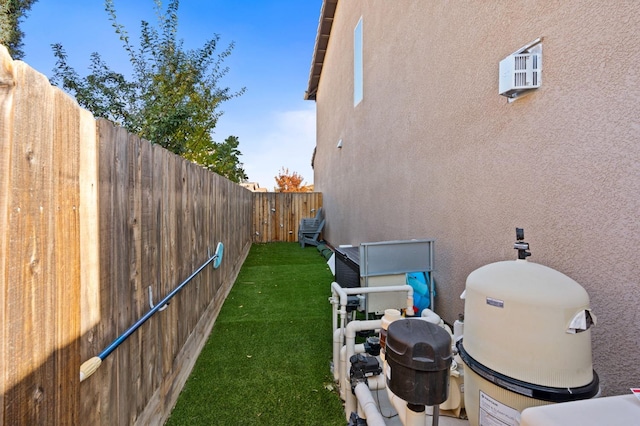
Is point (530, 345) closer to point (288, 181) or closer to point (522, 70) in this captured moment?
point (522, 70)

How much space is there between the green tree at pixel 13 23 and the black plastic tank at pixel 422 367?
32.7ft

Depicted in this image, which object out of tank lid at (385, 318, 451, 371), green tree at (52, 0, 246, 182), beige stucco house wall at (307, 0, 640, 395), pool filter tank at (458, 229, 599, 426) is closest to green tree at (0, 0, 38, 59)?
green tree at (52, 0, 246, 182)

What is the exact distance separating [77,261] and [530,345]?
1.73m

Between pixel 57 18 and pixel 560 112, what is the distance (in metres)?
9.85

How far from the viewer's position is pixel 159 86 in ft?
A: 21.5

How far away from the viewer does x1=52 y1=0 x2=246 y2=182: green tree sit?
18.9 ft

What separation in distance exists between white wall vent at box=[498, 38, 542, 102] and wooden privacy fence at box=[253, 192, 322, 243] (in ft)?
32.8

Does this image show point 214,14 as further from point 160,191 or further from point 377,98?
point 160,191

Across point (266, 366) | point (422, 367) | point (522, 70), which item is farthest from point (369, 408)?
point (522, 70)

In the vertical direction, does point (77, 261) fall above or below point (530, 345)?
above

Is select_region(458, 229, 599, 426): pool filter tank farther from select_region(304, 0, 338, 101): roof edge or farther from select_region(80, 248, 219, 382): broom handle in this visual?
select_region(304, 0, 338, 101): roof edge

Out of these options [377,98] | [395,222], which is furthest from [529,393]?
[377,98]

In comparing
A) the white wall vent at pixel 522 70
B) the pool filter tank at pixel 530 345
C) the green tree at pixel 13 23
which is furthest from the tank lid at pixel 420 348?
the green tree at pixel 13 23

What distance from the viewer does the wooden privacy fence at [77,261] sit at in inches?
33.6
